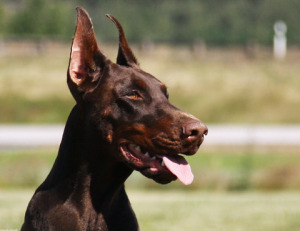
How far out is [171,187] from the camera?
14453 mm

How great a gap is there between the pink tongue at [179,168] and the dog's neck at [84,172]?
351 millimetres

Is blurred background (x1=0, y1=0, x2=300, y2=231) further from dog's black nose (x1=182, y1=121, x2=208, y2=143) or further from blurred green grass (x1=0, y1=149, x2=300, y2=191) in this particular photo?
dog's black nose (x1=182, y1=121, x2=208, y2=143)

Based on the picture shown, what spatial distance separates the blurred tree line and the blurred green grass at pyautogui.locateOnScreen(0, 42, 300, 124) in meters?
31.8

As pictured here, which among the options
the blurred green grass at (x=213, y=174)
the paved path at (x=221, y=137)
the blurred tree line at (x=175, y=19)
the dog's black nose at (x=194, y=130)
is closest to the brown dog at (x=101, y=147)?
the dog's black nose at (x=194, y=130)

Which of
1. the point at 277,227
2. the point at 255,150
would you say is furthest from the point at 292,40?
the point at 277,227

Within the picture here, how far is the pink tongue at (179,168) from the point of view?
476 centimetres

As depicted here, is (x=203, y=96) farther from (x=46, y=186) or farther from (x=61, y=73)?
(x=46, y=186)

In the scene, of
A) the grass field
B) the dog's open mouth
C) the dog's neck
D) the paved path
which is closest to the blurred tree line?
the paved path

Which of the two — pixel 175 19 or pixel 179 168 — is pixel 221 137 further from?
pixel 175 19

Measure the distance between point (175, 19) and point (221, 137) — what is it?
69954 millimetres

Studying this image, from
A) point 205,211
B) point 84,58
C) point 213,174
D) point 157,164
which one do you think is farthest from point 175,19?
point 157,164

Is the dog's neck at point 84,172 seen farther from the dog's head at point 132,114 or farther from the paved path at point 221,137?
the paved path at point 221,137

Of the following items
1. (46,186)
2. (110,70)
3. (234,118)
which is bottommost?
(234,118)

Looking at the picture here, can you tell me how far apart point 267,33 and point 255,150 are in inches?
2359
